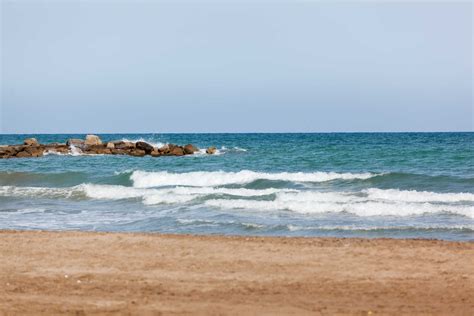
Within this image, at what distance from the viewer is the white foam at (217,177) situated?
27789mm

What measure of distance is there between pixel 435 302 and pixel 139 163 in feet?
105

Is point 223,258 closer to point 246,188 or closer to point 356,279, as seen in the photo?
point 356,279

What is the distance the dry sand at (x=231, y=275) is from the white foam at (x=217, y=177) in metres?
14.5

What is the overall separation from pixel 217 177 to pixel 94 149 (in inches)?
881

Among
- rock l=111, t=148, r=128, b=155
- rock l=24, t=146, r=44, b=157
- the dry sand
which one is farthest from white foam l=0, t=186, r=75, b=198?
rock l=111, t=148, r=128, b=155

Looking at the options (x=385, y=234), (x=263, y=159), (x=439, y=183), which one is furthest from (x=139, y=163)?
(x=385, y=234)

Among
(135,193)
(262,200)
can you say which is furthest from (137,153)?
(262,200)

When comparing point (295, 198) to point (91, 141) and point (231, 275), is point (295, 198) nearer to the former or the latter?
point (231, 275)

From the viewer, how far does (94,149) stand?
49500 mm

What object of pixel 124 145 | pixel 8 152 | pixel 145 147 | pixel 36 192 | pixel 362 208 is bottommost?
pixel 36 192

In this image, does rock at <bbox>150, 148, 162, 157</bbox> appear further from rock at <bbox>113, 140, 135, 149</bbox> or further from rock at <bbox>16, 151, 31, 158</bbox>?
rock at <bbox>16, 151, 31, 158</bbox>

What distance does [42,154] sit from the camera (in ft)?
158

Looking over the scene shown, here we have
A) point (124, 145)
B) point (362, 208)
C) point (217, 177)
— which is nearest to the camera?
point (362, 208)

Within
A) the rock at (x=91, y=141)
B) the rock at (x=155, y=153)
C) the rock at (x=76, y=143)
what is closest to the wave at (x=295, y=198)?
the rock at (x=155, y=153)
